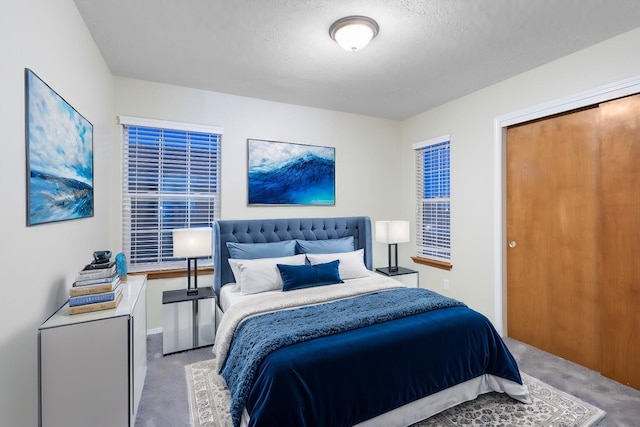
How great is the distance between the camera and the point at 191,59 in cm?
271

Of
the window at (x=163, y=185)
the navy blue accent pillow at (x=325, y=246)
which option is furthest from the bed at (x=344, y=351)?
the window at (x=163, y=185)

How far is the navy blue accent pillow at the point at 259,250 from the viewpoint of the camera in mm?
3189

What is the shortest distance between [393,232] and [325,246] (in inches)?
37.9

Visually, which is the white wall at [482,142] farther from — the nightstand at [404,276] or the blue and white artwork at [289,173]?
the blue and white artwork at [289,173]

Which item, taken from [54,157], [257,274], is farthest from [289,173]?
[54,157]

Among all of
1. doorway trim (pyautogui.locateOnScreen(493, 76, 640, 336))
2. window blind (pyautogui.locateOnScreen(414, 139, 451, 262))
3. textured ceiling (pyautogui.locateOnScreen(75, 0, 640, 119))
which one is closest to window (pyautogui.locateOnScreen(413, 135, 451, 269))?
window blind (pyautogui.locateOnScreen(414, 139, 451, 262))

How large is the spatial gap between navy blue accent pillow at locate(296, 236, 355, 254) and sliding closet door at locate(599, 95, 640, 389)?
228 centimetres

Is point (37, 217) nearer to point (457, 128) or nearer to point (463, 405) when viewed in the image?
point (463, 405)

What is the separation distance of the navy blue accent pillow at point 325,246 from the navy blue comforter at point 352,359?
1133mm

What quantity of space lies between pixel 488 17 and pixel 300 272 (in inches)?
96.5

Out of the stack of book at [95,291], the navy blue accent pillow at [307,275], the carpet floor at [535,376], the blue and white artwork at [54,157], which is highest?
the blue and white artwork at [54,157]

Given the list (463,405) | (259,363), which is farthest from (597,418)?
(259,363)

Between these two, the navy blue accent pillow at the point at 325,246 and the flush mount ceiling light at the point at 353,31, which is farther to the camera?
the navy blue accent pillow at the point at 325,246

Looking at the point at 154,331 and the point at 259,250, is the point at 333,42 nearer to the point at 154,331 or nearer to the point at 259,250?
the point at 259,250
